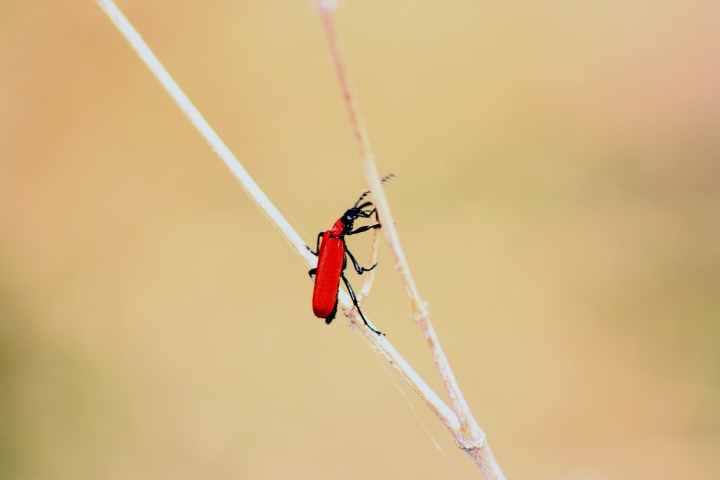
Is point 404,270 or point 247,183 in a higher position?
point 247,183

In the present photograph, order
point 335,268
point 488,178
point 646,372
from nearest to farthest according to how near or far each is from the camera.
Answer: point 335,268, point 646,372, point 488,178

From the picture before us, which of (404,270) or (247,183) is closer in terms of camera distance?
(404,270)

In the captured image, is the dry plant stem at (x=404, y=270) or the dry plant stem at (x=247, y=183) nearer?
the dry plant stem at (x=404, y=270)

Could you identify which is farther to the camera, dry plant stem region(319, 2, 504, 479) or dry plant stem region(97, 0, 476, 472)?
dry plant stem region(97, 0, 476, 472)

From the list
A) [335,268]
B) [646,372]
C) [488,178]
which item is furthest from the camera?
[488,178]

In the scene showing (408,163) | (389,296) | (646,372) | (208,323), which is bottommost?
(646,372)

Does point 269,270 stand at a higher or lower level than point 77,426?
higher

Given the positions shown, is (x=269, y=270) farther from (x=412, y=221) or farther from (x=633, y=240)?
(x=633, y=240)

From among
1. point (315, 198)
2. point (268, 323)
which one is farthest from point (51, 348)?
point (315, 198)
